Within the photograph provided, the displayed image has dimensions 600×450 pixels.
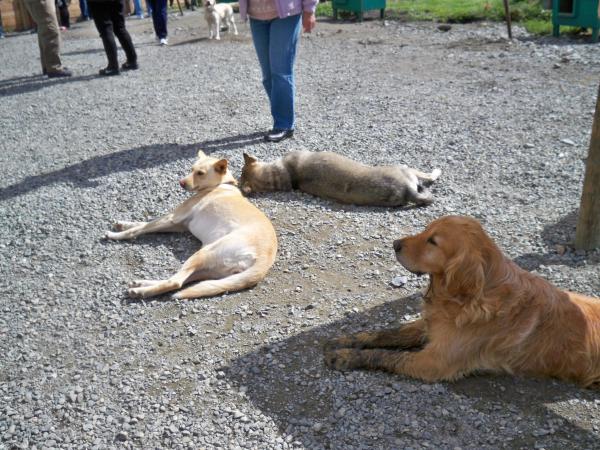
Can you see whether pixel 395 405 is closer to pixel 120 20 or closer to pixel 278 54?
pixel 278 54

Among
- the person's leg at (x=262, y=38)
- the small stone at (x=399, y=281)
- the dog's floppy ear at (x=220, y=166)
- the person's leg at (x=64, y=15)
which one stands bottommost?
the small stone at (x=399, y=281)

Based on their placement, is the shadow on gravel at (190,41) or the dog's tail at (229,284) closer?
the dog's tail at (229,284)

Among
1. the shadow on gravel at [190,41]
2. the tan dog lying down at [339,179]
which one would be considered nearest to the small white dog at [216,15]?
the shadow on gravel at [190,41]

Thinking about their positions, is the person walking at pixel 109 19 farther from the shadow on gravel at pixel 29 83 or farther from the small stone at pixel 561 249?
the small stone at pixel 561 249

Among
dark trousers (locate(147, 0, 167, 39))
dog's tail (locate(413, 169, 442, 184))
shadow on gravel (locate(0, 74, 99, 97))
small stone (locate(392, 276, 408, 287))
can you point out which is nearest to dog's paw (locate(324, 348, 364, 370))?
small stone (locate(392, 276, 408, 287))

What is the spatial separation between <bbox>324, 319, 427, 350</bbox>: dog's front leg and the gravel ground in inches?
9.5

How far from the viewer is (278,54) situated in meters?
7.33

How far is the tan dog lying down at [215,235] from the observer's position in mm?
4664

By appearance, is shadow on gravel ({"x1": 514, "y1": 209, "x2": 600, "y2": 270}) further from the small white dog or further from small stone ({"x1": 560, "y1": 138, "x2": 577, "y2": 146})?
the small white dog

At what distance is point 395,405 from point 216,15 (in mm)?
15119

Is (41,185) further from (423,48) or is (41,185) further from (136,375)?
(423,48)

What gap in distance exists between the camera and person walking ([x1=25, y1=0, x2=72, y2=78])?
11.4 m

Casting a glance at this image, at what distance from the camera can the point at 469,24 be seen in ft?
50.6

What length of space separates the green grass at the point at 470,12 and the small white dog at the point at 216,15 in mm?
3762
